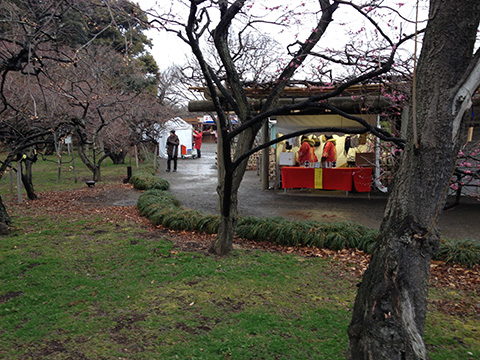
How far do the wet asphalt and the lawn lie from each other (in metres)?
2.64

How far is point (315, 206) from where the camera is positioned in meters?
9.20

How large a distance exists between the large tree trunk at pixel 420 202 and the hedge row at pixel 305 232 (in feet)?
11.2

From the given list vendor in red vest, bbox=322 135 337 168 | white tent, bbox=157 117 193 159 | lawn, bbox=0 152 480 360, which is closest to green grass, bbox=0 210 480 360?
lawn, bbox=0 152 480 360

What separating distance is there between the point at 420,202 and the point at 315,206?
710 centimetres

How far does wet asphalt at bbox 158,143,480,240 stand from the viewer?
743 cm

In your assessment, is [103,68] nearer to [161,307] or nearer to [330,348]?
[161,307]

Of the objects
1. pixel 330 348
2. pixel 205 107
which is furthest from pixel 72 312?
pixel 205 107

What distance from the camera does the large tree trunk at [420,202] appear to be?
2.10 m

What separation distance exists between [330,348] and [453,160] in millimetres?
1838

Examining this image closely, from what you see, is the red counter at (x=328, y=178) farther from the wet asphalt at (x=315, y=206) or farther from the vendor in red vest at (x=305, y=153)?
the vendor in red vest at (x=305, y=153)

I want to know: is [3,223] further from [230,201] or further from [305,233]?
[305,233]

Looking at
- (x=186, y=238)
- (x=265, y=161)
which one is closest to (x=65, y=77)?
(x=265, y=161)

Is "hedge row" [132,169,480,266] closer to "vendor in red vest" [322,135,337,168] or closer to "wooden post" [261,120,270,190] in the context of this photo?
"wooden post" [261,120,270,190]

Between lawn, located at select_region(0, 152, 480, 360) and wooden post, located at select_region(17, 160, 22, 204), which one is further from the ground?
wooden post, located at select_region(17, 160, 22, 204)
